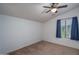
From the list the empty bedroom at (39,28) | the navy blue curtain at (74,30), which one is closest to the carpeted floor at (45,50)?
the empty bedroom at (39,28)

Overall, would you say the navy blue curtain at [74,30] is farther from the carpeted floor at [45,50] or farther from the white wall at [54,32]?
the carpeted floor at [45,50]

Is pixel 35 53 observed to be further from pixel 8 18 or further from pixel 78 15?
pixel 78 15

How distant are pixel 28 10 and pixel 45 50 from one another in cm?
66

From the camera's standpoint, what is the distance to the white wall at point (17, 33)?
1.31 m

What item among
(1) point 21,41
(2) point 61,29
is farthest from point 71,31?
(1) point 21,41

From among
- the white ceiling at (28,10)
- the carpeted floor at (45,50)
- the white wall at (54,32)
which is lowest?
the carpeted floor at (45,50)

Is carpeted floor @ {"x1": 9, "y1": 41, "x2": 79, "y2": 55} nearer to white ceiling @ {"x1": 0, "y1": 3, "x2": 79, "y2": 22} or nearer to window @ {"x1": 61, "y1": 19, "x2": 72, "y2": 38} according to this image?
window @ {"x1": 61, "y1": 19, "x2": 72, "y2": 38}

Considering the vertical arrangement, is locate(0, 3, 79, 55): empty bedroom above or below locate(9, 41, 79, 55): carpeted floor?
above

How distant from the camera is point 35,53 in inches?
52.7

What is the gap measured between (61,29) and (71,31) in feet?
0.50

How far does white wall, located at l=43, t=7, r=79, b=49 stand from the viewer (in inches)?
52.0

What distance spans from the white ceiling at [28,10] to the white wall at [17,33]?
0.07m

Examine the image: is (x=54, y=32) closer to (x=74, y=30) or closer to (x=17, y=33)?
(x=74, y=30)

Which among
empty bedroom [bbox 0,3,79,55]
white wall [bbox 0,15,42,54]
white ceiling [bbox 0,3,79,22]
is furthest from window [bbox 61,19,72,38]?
white wall [bbox 0,15,42,54]
